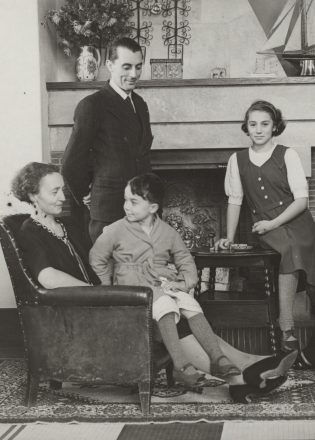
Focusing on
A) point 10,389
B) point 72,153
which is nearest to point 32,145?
point 72,153

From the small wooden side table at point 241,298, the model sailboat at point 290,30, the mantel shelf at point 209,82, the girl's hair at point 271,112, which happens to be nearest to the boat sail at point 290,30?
the model sailboat at point 290,30

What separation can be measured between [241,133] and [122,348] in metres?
2.50

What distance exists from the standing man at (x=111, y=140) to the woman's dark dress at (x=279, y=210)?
622 millimetres

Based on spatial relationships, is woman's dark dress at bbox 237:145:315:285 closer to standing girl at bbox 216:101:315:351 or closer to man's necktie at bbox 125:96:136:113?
standing girl at bbox 216:101:315:351

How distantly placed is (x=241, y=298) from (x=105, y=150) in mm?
1200

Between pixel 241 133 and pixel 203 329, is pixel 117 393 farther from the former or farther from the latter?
pixel 241 133

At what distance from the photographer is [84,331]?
3.57 m

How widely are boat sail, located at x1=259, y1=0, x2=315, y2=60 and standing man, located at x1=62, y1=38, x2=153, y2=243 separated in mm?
1778

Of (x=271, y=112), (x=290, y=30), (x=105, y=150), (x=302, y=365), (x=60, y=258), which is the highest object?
(x=290, y=30)

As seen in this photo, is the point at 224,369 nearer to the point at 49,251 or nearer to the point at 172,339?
the point at 172,339

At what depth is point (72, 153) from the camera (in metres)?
4.48

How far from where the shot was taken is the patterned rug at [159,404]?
3.46 m

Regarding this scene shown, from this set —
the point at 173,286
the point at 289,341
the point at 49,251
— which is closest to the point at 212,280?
the point at 289,341

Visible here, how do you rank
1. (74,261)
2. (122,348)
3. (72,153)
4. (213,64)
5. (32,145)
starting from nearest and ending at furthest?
(122,348)
(74,261)
(72,153)
(32,145)
(213,64)
